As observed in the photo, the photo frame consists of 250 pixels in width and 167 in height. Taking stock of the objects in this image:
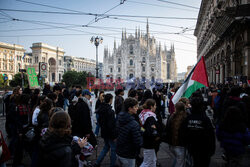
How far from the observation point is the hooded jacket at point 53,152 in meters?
1.86

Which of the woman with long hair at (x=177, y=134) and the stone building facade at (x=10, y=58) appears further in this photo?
the stone building facade at (x=10, y=58)

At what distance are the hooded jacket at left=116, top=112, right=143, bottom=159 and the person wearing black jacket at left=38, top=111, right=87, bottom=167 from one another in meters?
1.05

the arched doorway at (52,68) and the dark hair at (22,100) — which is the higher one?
the arched doorway at (52,68)

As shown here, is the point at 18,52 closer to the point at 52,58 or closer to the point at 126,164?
the point at 52,58

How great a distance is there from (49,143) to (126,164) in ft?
4.91

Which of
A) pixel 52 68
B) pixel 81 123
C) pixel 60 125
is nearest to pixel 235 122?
pixel 60 125

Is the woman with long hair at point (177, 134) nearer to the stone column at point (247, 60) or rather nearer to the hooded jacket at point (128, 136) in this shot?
the hooded jacket at point (128, 136)

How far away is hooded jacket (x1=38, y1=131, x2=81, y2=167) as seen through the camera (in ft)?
6.10

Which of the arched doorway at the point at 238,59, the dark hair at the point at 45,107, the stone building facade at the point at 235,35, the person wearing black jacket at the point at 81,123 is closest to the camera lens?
the dark hair at the point at 45,107

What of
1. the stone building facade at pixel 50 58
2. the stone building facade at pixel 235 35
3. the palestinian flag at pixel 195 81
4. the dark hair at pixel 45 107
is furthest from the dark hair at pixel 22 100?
the stone building facade at pixel 50 58

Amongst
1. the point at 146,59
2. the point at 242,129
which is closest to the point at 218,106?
the point at 242,129

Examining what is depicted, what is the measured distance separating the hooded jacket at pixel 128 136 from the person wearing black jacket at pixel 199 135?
2.83 feet

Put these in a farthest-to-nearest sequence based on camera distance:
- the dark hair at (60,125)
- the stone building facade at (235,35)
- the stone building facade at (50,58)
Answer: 1. the stone building facade at (50,58)
2. the stone building facade at (235,35)
3. the dark hair at (60,125)

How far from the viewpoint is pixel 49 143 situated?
190 centimetres
